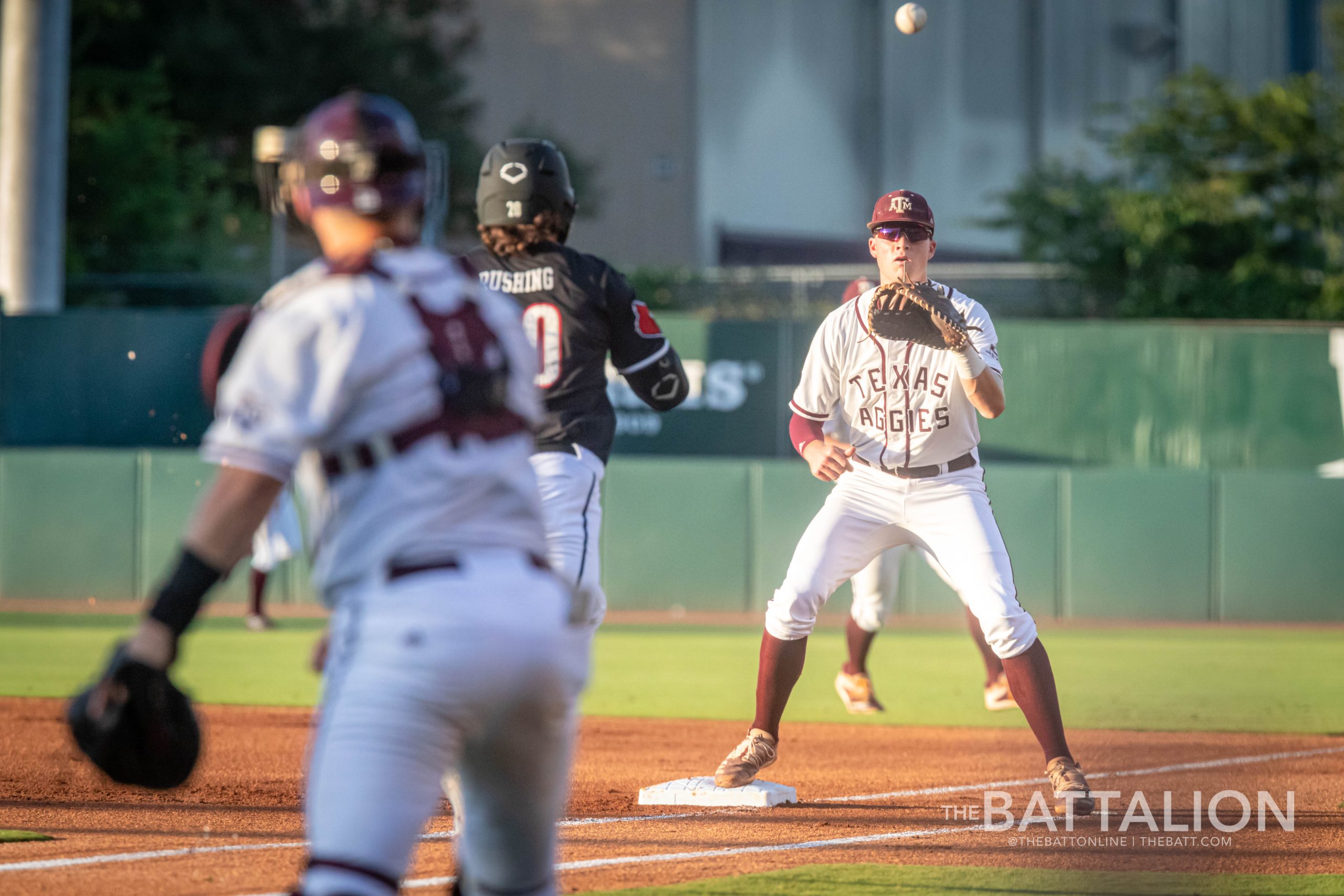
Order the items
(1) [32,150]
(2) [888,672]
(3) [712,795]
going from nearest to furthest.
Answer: (3) [712,795] < (2) [888,672] < (1) [32,150]

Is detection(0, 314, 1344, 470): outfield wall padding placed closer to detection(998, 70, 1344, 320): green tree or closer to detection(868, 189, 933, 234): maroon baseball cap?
detection(998, 70, 1344, 320): green tree

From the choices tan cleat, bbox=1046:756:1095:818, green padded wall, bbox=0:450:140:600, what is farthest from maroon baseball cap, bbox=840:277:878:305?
green padded wall, bbox=0:450:140:600

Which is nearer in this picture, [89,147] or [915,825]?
[915,825]

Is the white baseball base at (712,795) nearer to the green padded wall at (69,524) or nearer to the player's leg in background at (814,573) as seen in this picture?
the player's leg in background at (814,573)

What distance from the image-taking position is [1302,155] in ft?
76.2

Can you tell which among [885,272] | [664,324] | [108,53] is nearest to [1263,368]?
[664,324]

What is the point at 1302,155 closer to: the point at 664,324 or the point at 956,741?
the point at 664,324

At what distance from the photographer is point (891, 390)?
5652 mm

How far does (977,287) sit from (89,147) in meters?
15.1

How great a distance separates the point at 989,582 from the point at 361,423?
3.34 meters

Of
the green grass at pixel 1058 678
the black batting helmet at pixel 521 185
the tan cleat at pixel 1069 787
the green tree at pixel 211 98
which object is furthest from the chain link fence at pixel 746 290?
the black batting helmet at pixel 521 185

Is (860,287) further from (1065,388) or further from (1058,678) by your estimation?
(1065,388)

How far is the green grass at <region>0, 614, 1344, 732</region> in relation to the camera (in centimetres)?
837

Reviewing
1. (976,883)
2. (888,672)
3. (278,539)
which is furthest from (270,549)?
(976,883)
